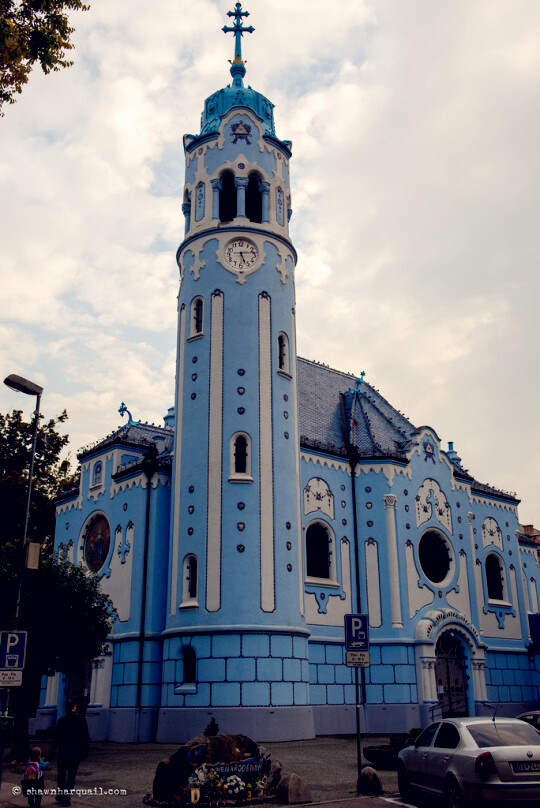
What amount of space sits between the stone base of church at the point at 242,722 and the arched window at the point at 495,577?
50.9 feet

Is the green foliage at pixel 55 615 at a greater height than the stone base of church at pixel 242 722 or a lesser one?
greater

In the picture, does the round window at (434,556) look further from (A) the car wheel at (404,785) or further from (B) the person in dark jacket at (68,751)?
(B) the person in dark jacket at (68,751)

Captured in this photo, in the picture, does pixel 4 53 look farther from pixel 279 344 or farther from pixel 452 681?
pixel 452 681

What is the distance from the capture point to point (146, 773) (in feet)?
62.3

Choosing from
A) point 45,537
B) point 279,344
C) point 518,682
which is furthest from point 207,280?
point 518,682

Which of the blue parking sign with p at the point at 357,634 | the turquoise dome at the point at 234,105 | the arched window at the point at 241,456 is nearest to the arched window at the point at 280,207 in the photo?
the turquoise dome at the point at 234,105

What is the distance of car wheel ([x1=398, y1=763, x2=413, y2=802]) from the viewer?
14.6 metres

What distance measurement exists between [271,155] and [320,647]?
21.9 metres

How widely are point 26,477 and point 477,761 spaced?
29.5 m

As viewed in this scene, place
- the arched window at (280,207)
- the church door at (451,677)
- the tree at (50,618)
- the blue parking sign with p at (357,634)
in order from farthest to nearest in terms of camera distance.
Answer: the arched window at (280,207) → the church door at (451,677) → the tree at (50,618) → the blue parking sign with p at (357,634)

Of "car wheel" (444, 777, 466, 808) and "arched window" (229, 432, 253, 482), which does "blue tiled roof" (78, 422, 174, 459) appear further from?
"car wheel" (444, 777, 466, 808)

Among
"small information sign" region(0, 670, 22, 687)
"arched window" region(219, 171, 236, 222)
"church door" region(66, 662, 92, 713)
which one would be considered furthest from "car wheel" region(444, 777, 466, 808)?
"arched window" region(219, 171, 236, 222)

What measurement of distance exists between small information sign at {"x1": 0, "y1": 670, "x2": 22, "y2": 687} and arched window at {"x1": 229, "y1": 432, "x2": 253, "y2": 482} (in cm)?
1469

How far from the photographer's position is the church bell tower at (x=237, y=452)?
26812 mm
